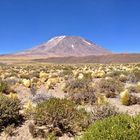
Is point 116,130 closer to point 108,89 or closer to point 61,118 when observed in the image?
point 61,118

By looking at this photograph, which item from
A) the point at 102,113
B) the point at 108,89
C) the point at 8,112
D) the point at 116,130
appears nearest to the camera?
the point at 116,130

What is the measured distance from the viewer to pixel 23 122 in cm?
973

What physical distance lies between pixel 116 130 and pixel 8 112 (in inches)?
191

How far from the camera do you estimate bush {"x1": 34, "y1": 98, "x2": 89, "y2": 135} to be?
9.00m

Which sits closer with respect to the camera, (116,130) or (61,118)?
(116,130)

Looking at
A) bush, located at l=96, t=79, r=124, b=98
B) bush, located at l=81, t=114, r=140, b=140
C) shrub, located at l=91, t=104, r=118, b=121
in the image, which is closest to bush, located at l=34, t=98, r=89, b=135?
shrub, located at l=91, t=104, r=118, b=121

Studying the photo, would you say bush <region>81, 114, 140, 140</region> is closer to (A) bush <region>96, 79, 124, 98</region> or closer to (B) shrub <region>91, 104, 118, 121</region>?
(B) shrub <region>91, 104, 118, 121</region>

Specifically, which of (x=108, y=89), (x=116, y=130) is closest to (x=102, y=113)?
(x=116, y=130)

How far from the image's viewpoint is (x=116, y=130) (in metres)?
5.71

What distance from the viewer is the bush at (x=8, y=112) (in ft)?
30.9

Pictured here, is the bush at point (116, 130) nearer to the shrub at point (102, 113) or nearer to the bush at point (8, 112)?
the shrub at point (102, 113)

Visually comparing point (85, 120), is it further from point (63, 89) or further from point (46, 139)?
point (63, 89)

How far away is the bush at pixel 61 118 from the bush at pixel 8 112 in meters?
0.85

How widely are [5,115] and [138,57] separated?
98.9 meters
